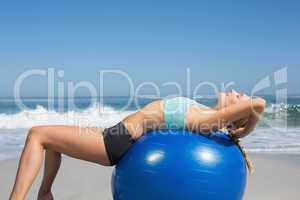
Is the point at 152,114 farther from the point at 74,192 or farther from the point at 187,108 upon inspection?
the point at 74,192

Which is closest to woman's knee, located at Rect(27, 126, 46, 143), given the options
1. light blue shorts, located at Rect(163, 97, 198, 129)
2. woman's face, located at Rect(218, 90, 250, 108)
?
light blue shorts, located at Rect(163, 97, 198, 129)

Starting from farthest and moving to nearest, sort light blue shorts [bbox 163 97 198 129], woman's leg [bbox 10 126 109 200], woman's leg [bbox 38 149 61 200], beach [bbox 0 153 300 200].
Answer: beach [bbox 0 153 300 200] < woman's leg [bbox 38 149 61 200] < light blue shorts [bbox 163 97 198 129] < woman's leg [bbox 10 126 109 200]

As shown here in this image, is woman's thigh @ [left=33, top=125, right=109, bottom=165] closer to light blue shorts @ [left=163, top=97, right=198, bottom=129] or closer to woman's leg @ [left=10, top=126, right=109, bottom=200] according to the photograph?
woman's leg @ [left=10, top=126, right=109, bottom=200]

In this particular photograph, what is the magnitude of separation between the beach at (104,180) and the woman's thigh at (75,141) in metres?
1.81

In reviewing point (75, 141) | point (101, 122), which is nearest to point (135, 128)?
point (75, 141)

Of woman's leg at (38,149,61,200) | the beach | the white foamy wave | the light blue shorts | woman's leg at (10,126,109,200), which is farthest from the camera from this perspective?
the white foamy wave

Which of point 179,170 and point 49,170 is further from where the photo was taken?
point 49,170

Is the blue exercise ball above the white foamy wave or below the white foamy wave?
above

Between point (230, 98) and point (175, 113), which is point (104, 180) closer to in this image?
point (175, 113)

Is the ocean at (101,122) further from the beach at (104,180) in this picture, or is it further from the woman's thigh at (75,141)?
the woman's thigh at (75,141)

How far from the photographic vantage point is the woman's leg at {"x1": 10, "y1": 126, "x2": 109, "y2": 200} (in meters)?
3.49

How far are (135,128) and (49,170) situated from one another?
90cm

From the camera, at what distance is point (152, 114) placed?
3693 millimetres

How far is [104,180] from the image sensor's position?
6.29 metres
